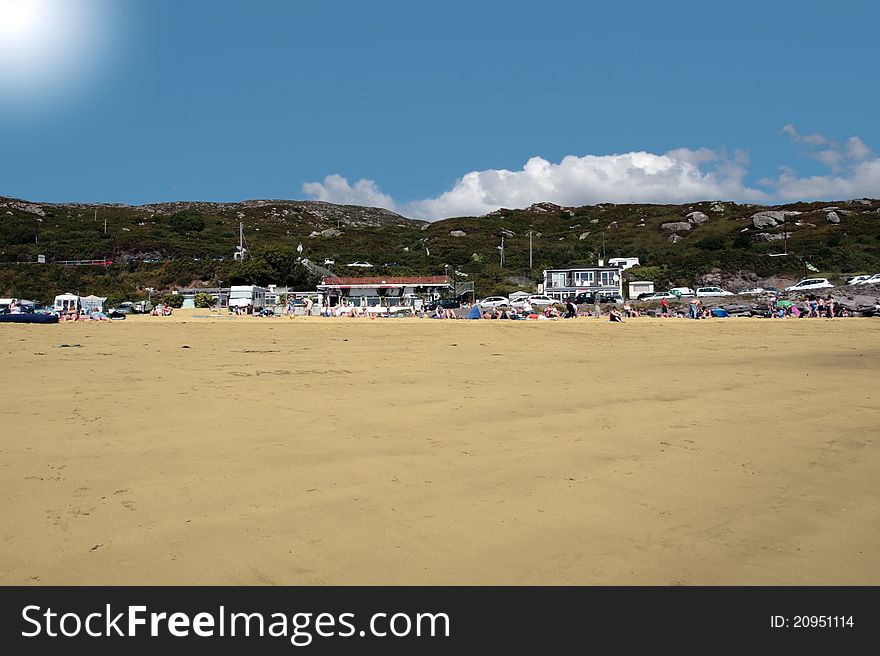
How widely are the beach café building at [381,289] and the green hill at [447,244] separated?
4367 millimetres

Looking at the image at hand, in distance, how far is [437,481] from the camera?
3.73 metres

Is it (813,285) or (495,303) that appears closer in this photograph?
(813,285)

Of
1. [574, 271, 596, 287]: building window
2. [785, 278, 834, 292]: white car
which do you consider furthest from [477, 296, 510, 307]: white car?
[785, 278, 834, 292]: white car

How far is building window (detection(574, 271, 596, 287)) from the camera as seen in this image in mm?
55062

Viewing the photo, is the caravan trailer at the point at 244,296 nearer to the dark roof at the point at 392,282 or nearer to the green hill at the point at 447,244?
Answer: the green hill at the point at 447,244

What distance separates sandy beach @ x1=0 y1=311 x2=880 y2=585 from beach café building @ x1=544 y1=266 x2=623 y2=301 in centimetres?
4765

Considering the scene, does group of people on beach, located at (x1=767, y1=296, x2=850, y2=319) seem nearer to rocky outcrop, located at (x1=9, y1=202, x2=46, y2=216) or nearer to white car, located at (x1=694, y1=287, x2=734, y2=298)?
white car, located at (x1=694, y1=287, x2=734, y2=298)

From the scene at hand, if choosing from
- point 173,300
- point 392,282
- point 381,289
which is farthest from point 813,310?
point 173,300

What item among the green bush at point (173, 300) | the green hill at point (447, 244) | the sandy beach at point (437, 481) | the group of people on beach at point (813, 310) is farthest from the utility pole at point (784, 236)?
the sandy beach at point (437, 481)

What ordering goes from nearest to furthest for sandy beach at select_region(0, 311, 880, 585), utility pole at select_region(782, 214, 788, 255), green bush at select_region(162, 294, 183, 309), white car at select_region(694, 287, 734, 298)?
1. sandy beach at select_region(0, 311, 880, 585)
2. white car at select_region(694, 287, 734, 298)
3. green bush at select_region(162, 294, 183, 309)
4. utility pole at select_region(782, 214, 788, 255)

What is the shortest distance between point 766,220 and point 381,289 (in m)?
49.0

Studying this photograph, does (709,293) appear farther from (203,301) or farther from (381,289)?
(203,301)

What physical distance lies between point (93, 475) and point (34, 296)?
49573mm

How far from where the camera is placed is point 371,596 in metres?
2.51
